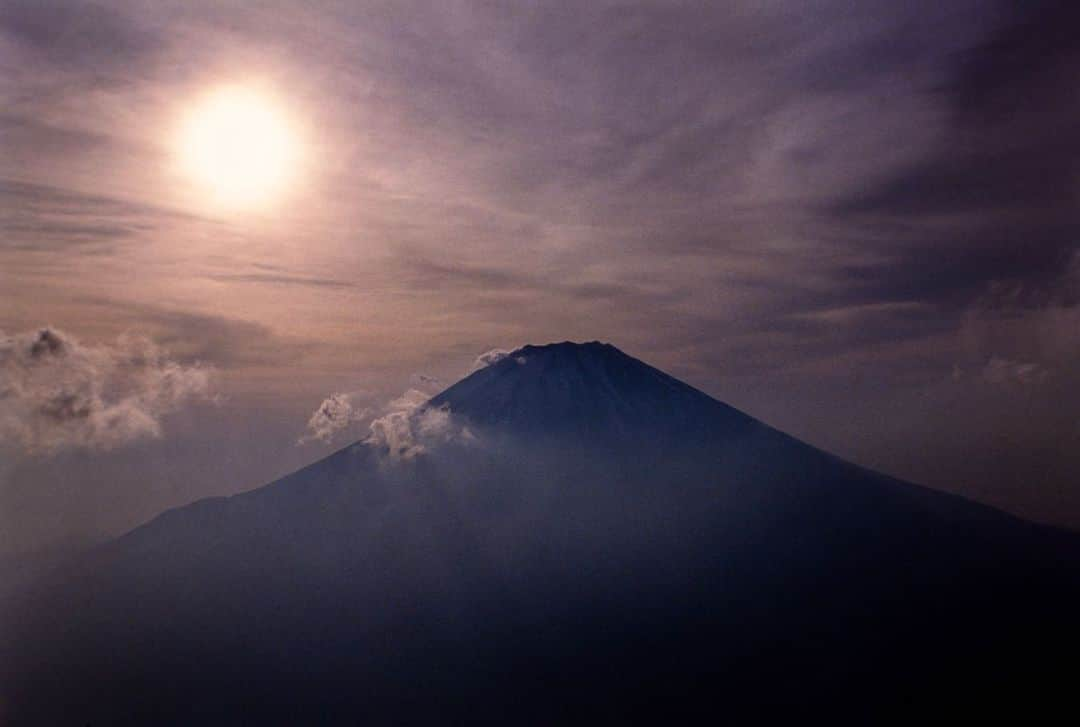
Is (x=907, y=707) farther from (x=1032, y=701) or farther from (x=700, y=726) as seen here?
(x=700, y=726)

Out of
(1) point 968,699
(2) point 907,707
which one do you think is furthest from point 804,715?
(1) point 968,699

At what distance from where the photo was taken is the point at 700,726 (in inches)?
7849

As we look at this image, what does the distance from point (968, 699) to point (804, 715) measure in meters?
43.2

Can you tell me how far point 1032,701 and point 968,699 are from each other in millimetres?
15131

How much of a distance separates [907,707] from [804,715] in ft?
87.6

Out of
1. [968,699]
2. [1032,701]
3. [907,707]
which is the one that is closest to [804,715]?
[907,707]

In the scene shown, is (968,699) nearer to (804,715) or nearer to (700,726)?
(804,715)

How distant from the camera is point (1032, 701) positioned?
Result: 191 m

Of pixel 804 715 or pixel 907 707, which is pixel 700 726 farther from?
pixel 907 707

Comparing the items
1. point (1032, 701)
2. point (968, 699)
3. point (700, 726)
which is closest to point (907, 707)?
point (968, 699)

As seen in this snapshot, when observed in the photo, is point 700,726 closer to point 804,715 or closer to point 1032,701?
point 804,715

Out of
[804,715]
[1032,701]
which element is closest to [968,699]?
[1032,701]

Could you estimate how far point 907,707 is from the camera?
7608 inches
